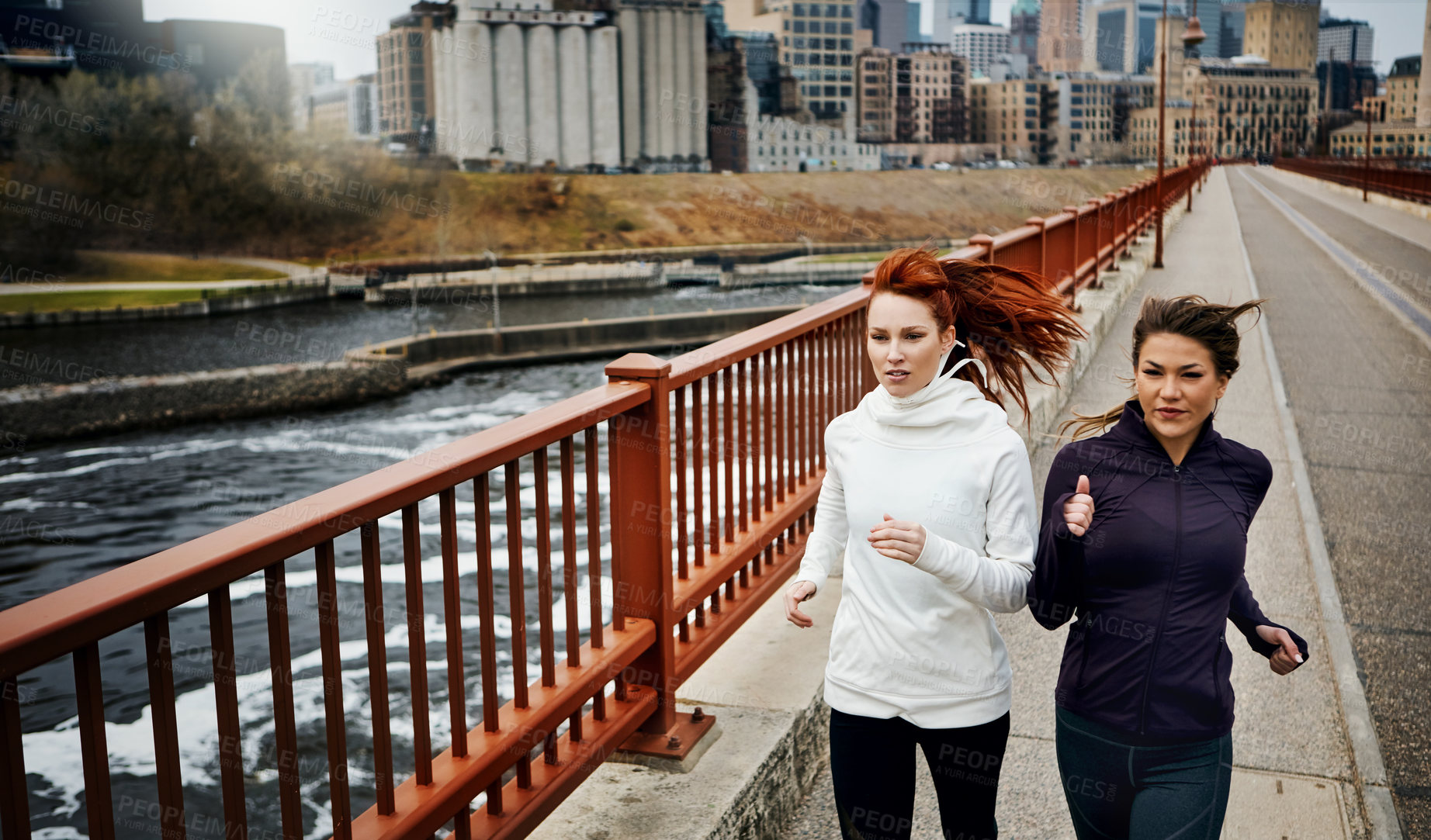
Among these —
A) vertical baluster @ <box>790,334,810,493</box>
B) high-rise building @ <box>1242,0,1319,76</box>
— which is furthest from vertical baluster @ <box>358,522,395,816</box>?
high-rise building @ <box>1242,0,1319,76</box>

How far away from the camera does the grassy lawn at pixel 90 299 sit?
218 ft

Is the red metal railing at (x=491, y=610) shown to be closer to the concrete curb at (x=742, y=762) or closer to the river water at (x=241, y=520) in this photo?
the concrete curb at (x=742, y=762)

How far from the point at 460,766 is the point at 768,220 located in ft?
347

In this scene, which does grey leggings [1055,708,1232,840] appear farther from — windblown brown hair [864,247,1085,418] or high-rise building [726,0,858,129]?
high-rise building [726,0,858,129]

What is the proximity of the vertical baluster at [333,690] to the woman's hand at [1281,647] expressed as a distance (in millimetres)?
1837

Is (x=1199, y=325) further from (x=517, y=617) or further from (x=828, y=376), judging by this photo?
(x=828, y=376)

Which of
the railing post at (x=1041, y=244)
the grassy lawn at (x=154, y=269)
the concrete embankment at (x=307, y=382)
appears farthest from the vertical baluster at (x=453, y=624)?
the grassy lawn at (x=154, y=269)

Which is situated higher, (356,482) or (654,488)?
(356,482)

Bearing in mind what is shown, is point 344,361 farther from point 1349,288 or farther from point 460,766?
point 460,766

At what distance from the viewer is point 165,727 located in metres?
1.80

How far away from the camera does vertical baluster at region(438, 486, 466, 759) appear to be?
241 centimetres

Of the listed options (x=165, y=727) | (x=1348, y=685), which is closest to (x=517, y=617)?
(x=165, y=727)

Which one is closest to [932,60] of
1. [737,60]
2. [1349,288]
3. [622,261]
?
[737,60]

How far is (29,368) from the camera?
168ft
